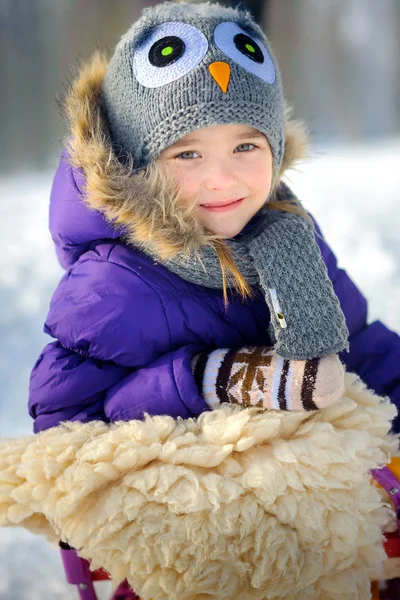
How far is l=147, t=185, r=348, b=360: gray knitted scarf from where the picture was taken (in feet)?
2.97

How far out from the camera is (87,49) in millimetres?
2391

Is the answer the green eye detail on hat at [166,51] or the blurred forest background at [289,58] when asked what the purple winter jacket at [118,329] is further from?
the blurred forest background at [289,58]

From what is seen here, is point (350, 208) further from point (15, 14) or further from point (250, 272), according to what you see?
point (15, 14)

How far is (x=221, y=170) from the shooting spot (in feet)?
3.05

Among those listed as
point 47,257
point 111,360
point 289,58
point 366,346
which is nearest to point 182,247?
point 111,360

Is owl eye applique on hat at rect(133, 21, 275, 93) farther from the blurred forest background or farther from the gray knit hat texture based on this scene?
the blurred forest background

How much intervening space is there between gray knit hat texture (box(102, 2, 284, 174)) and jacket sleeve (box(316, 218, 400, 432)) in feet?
1.09

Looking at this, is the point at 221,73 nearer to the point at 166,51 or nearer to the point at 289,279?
the point at 166,51

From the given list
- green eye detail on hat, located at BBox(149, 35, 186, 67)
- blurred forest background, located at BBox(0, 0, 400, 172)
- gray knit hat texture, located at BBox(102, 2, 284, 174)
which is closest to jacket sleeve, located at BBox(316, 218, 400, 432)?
gray knit hat texture, located at BBox(102, 2, 284, 174)

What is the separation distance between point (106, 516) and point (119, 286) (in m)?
0.34

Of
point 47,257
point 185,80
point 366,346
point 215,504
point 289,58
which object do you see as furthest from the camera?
point 289,58

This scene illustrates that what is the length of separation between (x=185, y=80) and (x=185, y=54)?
0.04 meters

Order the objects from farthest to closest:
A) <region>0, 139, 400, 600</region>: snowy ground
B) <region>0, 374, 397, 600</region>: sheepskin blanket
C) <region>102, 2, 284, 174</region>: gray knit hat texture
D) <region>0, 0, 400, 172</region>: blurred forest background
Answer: <region>0, 0, 400, 172</region>: blurred forest background
<region>0, 139, 400, 600</region>: snowy ground
<region>102, 2, 284, 174</region>: gray knit hat texture
<region>0, 374, 397, 600</region>: sheepskin blanket

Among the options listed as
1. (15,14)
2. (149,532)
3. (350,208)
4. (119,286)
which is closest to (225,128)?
(119,286)
